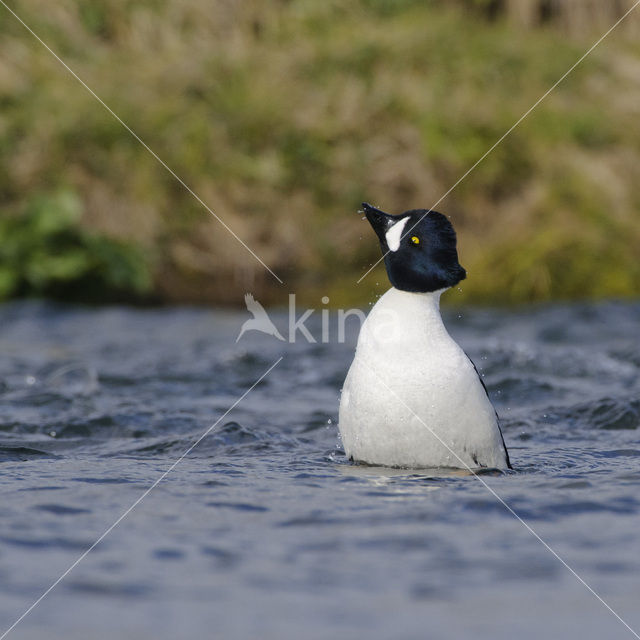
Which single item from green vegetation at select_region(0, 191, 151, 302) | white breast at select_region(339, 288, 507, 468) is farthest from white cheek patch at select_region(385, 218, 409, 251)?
green vegetation at select_region(0, 191, 151, 302)

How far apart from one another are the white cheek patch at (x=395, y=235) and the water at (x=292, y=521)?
3.27 feet

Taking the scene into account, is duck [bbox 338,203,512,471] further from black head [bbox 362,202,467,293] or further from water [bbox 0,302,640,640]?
water [bbox 0,302,640,640]

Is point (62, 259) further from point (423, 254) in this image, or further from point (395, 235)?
point (423, 254)

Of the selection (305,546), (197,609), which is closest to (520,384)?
(305,546)

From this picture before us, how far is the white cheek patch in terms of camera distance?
200 inches

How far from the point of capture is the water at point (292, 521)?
3.27 meters

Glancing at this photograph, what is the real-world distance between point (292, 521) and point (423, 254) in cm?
142

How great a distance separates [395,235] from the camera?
16.7 ft

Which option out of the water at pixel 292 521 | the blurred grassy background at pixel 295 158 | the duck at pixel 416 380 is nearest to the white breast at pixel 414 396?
the duck at pixel 416 380

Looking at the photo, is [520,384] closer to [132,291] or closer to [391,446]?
[391,446]

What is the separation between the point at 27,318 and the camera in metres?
11.5

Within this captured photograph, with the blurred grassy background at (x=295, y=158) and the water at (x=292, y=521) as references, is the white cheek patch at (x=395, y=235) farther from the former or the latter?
the blurred grassy background at (x=295, y=158)

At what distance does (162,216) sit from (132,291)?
1454mm

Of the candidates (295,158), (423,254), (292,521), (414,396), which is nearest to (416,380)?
(414,396)
